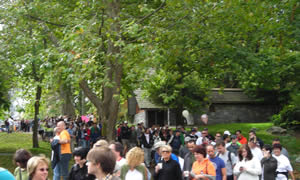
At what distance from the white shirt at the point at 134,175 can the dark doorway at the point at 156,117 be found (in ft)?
103

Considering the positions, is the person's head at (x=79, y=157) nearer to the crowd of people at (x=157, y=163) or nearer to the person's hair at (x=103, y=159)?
the crowd of people at (x=157, y=163)

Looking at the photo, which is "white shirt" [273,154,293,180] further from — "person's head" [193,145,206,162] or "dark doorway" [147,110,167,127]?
"dark doorway" [147,110,167,127]

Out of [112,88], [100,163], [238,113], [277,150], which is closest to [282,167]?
[277,150]

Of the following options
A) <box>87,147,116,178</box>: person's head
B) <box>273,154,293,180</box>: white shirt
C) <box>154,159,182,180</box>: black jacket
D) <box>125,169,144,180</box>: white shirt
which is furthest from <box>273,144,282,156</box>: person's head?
<box>87,147,116,178</box>: person's head

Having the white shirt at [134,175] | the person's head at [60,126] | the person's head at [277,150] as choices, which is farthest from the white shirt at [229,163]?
the person's head at [60,126]

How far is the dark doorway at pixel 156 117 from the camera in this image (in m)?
37.9

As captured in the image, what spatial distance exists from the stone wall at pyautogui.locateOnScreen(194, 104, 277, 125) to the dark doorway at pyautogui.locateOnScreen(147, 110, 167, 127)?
3541 millimetres

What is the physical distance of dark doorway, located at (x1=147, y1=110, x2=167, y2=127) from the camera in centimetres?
3791

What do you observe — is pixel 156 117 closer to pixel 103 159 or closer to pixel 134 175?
pixel 134 175

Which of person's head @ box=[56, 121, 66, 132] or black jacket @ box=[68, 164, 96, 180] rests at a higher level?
person's head @ box=[56, 121, 66, 132]

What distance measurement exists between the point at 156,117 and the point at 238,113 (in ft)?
31.1

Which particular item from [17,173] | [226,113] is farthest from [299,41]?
[226,113]

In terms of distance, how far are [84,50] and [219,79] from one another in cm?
860

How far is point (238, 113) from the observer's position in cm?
4025
